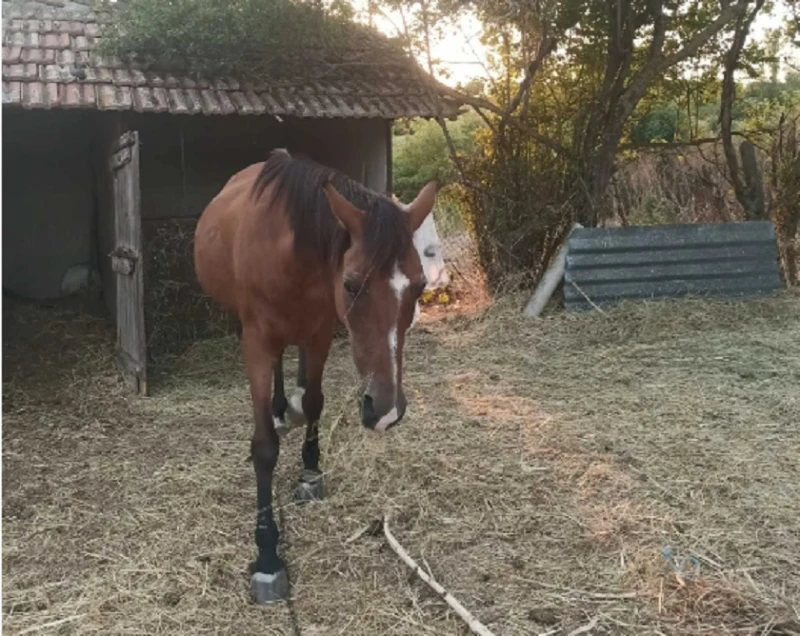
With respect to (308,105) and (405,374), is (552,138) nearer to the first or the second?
(308,105)

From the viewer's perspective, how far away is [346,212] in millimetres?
2350

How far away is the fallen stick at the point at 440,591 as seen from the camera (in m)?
2.31

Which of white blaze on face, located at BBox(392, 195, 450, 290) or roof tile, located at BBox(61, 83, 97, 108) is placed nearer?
roof tile, located at BBox(61, 83, 97, 108)

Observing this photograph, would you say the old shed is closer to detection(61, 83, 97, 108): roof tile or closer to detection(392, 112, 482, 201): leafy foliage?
detection(61, 83, 97, 108): roof tile

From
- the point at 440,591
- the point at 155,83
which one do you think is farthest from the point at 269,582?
the point at 155,83

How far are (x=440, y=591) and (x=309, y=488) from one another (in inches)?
41.3

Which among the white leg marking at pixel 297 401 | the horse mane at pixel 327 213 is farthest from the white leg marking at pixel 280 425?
the horse mane at pixel 327 213

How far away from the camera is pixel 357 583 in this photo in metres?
2.65

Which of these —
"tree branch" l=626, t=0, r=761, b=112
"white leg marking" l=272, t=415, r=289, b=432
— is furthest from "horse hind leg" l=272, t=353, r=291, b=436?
"tree branch" l=626, t=0, r=761, b=112

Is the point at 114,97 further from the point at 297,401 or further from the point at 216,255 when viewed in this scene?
the point at 297,401

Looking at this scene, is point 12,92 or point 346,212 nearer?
point 346,212

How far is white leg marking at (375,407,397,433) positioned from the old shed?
3696mm

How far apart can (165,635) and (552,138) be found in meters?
6.74

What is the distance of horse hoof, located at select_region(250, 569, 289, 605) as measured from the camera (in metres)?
2.57
